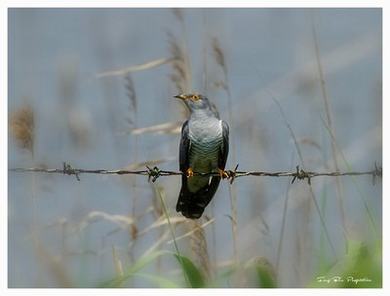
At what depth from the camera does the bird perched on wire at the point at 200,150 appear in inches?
211

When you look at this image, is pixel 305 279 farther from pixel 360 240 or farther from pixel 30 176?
pixel 30 176

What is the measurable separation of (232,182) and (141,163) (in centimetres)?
50

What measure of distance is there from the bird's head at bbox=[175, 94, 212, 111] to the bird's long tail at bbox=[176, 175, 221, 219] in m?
0.38

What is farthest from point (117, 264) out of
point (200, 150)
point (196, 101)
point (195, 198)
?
point (196, 101)

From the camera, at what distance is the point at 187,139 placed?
539cm

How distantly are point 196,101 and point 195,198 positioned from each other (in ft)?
1.72

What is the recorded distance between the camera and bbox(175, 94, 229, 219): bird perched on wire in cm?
536

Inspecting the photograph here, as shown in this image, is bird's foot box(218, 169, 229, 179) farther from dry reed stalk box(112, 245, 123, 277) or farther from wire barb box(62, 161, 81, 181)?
wire barb box(62, 161, 81, 181)

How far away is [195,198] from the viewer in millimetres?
5371

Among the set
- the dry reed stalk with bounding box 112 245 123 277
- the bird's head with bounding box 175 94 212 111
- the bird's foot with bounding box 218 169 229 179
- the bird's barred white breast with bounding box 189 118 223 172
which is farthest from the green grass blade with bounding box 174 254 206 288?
the bird's head with bounding box 175 94 212 111

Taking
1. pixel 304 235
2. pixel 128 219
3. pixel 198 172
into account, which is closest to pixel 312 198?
pixel 304 235
